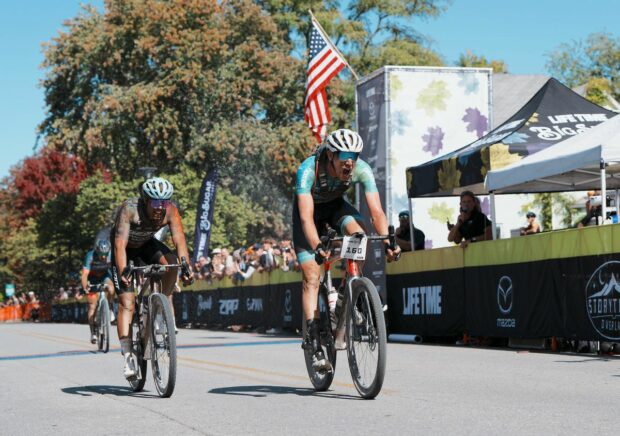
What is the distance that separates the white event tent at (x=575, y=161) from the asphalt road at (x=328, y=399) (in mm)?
2800

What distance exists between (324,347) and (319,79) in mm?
18144

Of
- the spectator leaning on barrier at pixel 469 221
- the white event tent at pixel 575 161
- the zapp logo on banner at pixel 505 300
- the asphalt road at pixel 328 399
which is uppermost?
the white event tent at pixel 575 161

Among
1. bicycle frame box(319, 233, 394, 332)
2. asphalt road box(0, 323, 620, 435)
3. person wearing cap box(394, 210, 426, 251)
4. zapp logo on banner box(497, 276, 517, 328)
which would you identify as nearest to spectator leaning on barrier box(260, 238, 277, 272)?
person wearing cap box(394, 210, 426, 251)

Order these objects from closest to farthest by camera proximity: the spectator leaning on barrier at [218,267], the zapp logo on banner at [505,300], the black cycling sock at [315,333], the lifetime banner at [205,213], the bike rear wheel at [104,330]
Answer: the black cycling sock at [315,333] → the zapp logo on banner at [505,300] → the bike rear wheel at [104,330] → the spectator leaning on barrier at [218,267] → the lifetime banner at [205,213]

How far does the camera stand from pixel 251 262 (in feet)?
92.9

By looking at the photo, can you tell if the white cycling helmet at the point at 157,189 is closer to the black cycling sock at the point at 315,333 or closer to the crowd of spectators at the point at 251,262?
the black cycling sock at the point at 315,333

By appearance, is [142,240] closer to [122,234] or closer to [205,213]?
[122,234]

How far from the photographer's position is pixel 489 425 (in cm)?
709

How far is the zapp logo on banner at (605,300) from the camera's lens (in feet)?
42.3

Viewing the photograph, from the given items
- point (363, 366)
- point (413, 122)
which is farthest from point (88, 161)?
point (363, 366)

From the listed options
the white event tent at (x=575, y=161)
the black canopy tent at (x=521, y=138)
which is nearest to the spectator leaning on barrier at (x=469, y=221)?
the white event tent at (x=575, y=161)

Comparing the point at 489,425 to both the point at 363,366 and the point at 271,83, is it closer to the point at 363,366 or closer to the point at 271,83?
the point at 363,366

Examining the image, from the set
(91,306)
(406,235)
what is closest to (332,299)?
(406,235)

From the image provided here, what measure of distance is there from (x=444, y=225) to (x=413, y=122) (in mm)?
2044
